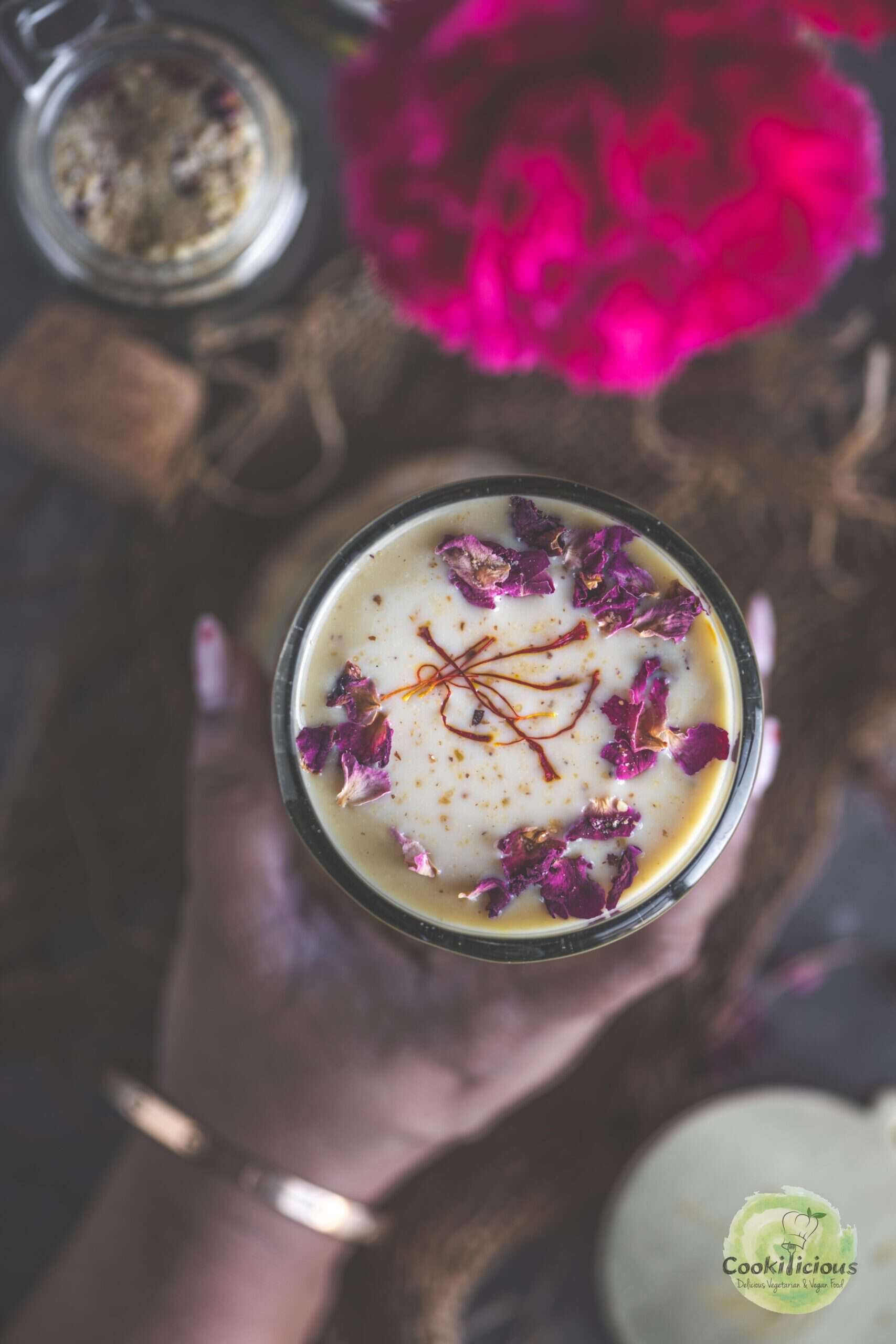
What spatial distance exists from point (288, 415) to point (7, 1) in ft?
1.01

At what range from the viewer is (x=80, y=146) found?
2.15 feet

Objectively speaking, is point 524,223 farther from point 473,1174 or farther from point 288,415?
point 473,1174

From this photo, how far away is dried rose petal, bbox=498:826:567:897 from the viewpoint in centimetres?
50

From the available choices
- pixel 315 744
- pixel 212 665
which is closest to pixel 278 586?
pixel 212 665

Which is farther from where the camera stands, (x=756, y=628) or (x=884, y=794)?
(x=884, y=794)

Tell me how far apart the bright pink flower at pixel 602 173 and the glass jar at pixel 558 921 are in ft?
0.40

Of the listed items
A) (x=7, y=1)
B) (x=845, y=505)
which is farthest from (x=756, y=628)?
(x=7, y=1)

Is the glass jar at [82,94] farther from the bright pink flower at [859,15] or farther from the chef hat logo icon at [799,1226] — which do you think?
the chef hat logo icon at [799,1226]

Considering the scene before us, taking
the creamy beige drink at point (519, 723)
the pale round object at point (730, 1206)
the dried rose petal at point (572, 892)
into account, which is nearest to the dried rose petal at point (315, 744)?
the creamy beige drink at point (519, 723)

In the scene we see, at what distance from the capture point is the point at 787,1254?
574mm

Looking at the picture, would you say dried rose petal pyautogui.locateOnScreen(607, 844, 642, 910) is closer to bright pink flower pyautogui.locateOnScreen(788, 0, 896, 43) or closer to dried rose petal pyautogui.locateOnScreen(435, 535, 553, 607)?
dried rose petal pyautogui.locateOnScreen(435, 535, 553, 607)

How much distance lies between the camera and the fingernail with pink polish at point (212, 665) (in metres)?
0.67

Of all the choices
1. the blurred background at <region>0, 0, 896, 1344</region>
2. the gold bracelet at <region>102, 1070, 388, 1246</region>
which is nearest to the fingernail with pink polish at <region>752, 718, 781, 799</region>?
the blurred background at <region>0, 0, 896, 1344</region>

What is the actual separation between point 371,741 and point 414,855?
6 cm
